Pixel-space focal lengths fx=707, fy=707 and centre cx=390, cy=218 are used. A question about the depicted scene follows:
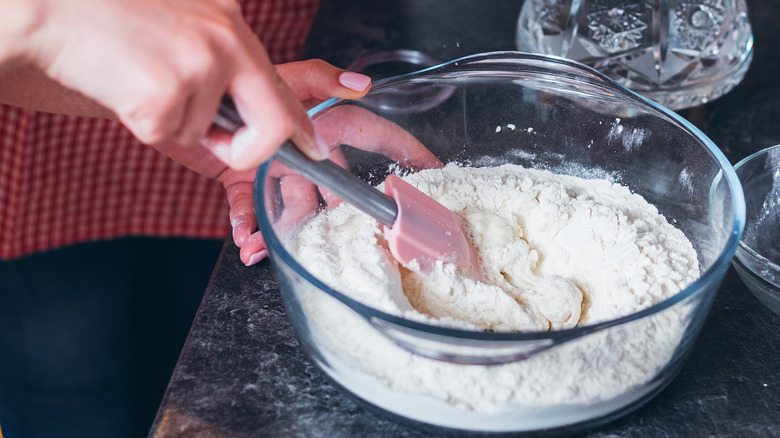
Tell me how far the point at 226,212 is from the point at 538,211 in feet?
2.51

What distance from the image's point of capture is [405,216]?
683mm

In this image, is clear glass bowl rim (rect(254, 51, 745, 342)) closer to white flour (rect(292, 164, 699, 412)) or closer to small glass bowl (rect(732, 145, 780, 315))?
white flour (rect(292, 164, 699, 412))

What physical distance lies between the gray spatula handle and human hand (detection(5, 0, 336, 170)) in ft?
0.05

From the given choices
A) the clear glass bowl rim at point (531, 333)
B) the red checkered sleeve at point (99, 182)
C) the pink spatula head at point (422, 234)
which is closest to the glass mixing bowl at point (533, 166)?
the clear glass bowl rim at point (531, 333)

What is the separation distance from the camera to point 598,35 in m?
1.05

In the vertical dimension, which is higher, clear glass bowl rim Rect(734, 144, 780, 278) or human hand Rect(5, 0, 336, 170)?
human hand Rect(5, 0, 336, 170)

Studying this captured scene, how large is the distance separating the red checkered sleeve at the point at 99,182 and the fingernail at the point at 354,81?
1.89 ft

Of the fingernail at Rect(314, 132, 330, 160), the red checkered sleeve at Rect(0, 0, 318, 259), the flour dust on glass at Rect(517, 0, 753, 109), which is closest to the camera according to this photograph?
the fingernail at Rect(314, 132, 330, 160)

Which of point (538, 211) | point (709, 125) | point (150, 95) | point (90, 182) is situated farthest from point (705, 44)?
point (90, 182)

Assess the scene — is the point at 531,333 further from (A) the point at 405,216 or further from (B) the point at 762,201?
(B) the point at 762,201

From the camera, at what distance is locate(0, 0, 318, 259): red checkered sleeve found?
1252 mm

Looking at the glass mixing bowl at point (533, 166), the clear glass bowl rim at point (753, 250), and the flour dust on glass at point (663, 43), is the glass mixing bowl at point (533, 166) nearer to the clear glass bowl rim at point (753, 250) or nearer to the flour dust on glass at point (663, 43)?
the clear glass bowl rim at point (753, 250)

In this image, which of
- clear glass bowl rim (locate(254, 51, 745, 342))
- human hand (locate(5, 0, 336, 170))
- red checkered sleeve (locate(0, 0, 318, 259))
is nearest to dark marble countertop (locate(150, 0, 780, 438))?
clear glass bowl rim (locate(254, 51, 745, 342))

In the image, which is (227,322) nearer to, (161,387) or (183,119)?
(183,119)
